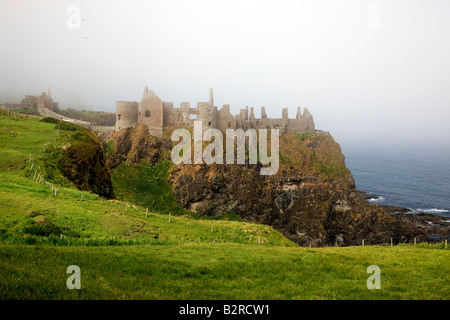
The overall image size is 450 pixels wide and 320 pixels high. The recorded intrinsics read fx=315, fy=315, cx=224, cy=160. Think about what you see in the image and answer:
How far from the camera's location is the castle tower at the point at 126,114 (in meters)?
78.0

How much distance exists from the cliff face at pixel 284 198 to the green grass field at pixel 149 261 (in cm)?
3737

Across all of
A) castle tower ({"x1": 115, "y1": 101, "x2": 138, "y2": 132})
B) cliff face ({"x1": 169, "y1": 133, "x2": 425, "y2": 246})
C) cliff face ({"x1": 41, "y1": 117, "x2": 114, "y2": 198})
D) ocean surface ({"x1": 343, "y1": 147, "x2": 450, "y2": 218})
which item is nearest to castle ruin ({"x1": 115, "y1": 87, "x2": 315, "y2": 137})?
castle tower ({"x1": 115, "y1": 101, "x2": 138, "y2": 132})

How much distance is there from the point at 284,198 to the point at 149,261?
62.4m

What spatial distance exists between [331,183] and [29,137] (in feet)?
214

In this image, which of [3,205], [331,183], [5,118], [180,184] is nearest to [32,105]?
[5,118]

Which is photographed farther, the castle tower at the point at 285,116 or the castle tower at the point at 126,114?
the castle tower at the point at 285,116

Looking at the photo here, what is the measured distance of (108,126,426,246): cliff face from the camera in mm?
71438

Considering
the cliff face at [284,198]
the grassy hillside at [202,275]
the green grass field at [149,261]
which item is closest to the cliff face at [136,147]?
the cliff face at [284,198]

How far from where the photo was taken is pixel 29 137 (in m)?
44.3

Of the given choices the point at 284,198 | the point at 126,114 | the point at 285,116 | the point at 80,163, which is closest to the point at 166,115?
the point at 126,114

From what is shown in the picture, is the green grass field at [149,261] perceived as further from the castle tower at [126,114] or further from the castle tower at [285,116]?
the castle tower at [285,116]

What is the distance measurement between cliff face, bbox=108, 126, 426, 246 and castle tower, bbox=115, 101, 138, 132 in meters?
1.79
